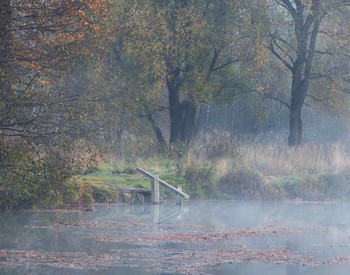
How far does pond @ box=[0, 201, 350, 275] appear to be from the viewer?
578 inches

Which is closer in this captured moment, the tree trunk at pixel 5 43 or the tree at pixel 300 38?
the tree trunk at pixel 5 43

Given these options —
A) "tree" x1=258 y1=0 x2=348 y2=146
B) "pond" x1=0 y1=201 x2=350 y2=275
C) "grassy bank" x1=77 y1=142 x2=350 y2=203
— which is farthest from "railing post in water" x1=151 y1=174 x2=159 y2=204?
"tree" x1=258 y1=0 x2=348 y2=146

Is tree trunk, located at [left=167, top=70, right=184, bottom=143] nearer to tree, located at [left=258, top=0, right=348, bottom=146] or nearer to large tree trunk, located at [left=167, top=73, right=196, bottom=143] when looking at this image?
large tree trunk, located at [left=167, top=73, right=196, bottom=143]

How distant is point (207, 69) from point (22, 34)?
2052 centimetres

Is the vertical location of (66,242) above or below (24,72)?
below

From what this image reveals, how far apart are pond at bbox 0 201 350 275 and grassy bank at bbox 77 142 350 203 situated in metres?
2.67

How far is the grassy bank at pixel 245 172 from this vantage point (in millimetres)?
30047

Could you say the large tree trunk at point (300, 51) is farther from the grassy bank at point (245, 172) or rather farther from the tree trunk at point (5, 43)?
the tree trunk at point (5, 43)

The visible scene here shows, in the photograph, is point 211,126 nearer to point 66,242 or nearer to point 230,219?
point 230,219

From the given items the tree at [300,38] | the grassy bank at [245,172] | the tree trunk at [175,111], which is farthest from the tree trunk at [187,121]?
the tree at [300,38]

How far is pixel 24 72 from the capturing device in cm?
1834

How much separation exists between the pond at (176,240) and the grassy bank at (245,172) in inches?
105

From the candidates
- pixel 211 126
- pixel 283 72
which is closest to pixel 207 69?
pixel 283 72

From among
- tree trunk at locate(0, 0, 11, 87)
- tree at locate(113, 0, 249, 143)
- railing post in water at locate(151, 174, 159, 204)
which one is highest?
tree at locate(113, 0, 249, 143)
